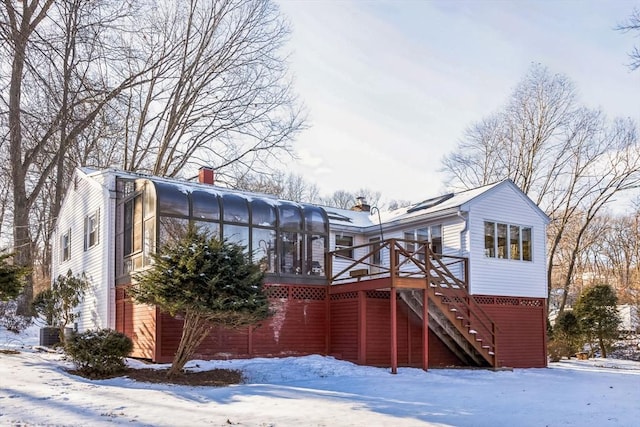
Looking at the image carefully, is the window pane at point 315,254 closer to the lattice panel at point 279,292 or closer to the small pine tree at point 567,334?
the lattice panel at point 279,292

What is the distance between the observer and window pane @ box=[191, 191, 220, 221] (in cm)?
1477

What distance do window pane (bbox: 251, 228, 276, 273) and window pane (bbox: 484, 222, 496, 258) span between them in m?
6.30

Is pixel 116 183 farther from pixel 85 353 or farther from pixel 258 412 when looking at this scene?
pixel 258 412

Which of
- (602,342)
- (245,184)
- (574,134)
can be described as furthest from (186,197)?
(574,134)

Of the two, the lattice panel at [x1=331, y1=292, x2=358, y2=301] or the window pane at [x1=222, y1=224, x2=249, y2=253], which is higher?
the window pane at [x1=222, y1=224, x2=249, y2=253]

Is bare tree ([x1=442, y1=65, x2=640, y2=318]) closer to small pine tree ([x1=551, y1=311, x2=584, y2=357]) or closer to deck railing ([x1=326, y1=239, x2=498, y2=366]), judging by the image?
small pine tree ([x1=551, y1=311, x2=584, y2=357])

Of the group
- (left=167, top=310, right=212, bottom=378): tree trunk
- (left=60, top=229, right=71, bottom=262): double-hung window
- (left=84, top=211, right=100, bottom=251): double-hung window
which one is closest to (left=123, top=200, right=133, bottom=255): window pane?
(left=84, top=211, right=100, bottom=251): double-hung window

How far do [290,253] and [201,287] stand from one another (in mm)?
4654

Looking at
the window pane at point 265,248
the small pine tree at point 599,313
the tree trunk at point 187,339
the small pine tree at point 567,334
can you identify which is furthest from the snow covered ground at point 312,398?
the small pine tree at point 567,334

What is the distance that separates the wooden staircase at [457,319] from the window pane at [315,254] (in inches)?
89.5

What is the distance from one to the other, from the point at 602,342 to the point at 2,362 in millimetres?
21008

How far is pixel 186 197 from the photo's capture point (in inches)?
581

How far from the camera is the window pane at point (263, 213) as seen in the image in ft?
51.5

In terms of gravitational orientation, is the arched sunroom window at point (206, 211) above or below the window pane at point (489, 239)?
above
